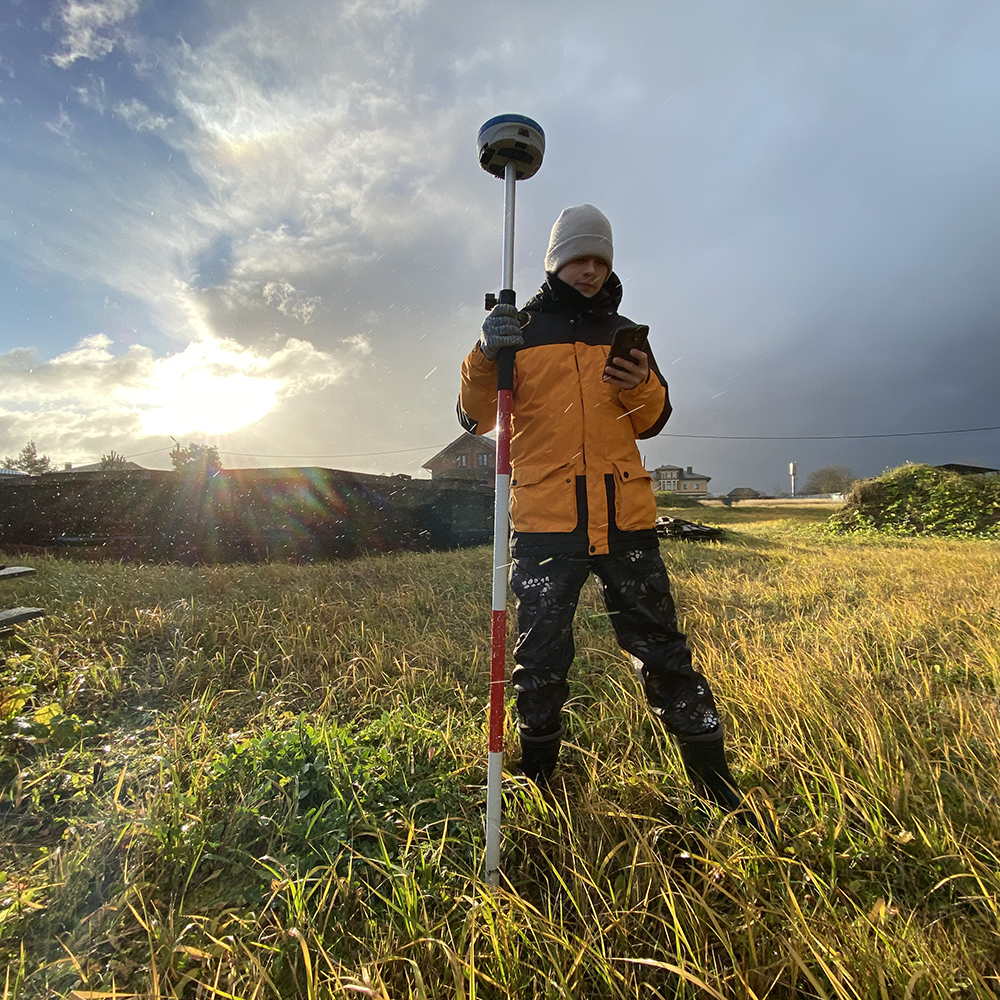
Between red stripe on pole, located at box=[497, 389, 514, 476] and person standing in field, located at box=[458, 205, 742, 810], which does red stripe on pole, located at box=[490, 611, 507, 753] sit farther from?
red stripe on pole, located at box=[497, 389, 514, 476]

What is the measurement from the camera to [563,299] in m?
1.91

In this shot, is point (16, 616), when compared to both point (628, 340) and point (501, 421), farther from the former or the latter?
point (628, 340)

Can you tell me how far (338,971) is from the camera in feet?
3.80

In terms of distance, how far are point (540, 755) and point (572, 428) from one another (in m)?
1.14

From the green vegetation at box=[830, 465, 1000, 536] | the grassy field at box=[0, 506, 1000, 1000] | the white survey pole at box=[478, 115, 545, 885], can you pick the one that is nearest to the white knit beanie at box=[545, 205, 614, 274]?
the white survey pole at box=[478, 115, 545, 885]

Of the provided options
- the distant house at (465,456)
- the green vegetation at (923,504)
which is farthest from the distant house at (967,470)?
the distant house at (465,456)

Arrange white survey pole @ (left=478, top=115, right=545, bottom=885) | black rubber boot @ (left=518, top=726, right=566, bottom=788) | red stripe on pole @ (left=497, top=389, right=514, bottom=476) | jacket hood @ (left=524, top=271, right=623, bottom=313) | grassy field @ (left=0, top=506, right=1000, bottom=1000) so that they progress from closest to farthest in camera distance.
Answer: grassy field @ (left=0, top=506, right=1000, bottom=1000), white survey pole @ (left=478, top=115, right=545, bottom=885), red stripe on pole @ (left=497, top=389, right=514, bottom=476), black rubber boot @ (left=518, top=726, right=566, bottom=788), jacket hood @ (left=524, top=271, right=623, bottom=313)

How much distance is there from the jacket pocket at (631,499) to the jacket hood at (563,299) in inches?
24.4

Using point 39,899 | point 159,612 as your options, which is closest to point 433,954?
point 39,899

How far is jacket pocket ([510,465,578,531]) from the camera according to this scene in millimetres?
1704

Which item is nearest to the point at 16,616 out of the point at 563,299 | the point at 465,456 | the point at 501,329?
the point at 501,329

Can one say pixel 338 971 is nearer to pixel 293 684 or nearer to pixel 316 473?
pixel 293 684

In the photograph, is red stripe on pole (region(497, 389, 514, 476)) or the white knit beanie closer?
red stripe on pole (region(497, 389, 514, 476))

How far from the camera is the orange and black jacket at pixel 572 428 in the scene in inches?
67.6
